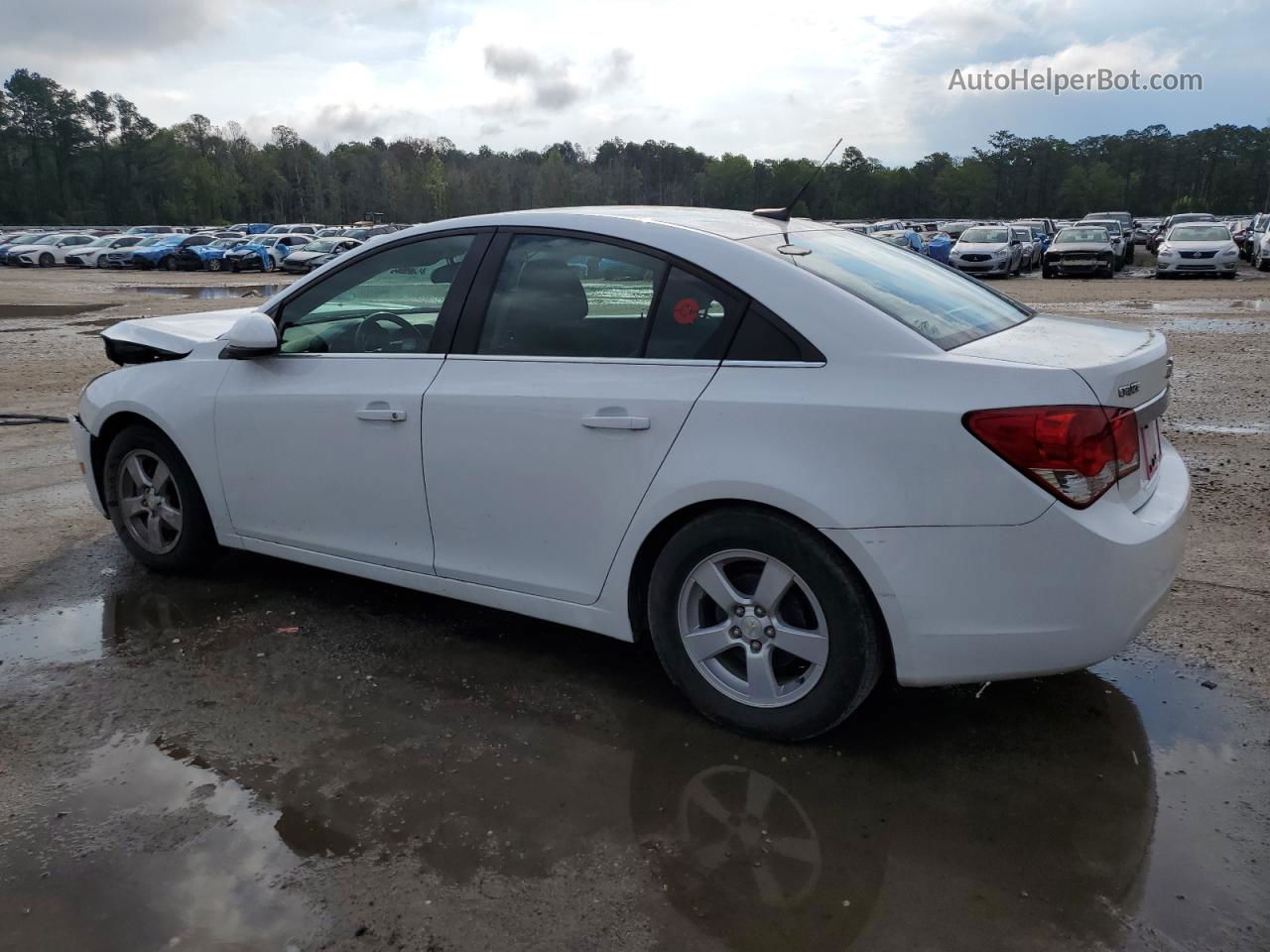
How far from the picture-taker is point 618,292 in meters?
3.61

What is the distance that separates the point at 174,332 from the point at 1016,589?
3939 mm

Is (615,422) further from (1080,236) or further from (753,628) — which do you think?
(1080,236)

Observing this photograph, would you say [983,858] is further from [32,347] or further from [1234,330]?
[32,347]

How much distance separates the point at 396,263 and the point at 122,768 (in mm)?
2086

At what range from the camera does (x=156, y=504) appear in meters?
4.87

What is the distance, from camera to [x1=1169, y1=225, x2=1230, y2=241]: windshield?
27.9 m

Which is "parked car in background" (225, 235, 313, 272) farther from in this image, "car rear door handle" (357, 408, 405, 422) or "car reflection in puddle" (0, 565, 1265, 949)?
"car rear door handle" (357, 408, 405, 422)

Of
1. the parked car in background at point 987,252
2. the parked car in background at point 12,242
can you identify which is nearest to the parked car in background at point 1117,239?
the parked car in background at point 987,252

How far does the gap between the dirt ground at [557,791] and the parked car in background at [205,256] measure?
43.1 meters

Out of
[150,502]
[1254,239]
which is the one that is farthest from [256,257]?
[150,502]

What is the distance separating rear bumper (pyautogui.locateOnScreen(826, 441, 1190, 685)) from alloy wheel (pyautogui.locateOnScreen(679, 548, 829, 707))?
251 millimetres

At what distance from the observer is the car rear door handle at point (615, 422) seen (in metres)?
3.33

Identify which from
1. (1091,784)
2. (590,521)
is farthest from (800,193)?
(1091,784)

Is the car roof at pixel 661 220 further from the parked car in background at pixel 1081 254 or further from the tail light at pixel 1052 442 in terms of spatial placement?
the parked car in background at pixel 1081 254
